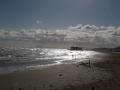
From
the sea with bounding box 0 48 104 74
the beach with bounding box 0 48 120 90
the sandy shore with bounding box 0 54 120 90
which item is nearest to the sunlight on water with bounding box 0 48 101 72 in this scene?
the sea with bounding box 0 48 104 74

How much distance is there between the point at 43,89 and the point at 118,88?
5.95 m

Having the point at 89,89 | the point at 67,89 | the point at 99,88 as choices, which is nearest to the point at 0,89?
the point at 67,89

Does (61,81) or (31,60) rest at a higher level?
(31,60)

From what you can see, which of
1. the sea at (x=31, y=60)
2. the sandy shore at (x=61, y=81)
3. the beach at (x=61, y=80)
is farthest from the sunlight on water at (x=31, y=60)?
the sandy shore at (x=61, y=81)

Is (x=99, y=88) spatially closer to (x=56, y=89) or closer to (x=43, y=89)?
(x=56, y=89)

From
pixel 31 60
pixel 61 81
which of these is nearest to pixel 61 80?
pixel 61 81

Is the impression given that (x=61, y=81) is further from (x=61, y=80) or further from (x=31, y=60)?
(x=31, y=60)

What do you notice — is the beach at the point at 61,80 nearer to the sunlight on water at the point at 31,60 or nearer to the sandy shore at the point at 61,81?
the sandy shore at the point at 61,81

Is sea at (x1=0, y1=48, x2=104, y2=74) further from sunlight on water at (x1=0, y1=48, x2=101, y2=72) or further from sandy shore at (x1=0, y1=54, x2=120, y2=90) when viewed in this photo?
sandy shore at (x1=0, y1=54, x2=120, y2=90)

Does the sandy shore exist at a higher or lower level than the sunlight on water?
lower

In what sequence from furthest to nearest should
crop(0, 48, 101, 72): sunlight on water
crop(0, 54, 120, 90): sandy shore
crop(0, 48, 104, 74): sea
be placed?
crop(0, 48, 101, 72): sunlight on water → crop(0, 48, 104, 74): sea → crop(0, 54, 120, 90): sandy shore

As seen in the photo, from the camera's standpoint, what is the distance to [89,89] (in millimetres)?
11359

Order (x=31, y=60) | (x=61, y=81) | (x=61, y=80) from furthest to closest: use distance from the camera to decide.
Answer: (x=31, y=60)
(x=61, y=80)
(x=61, y=81)

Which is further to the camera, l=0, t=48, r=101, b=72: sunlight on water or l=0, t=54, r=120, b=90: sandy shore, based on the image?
l=0, t=48, r=101, b=72: sunlight on water
